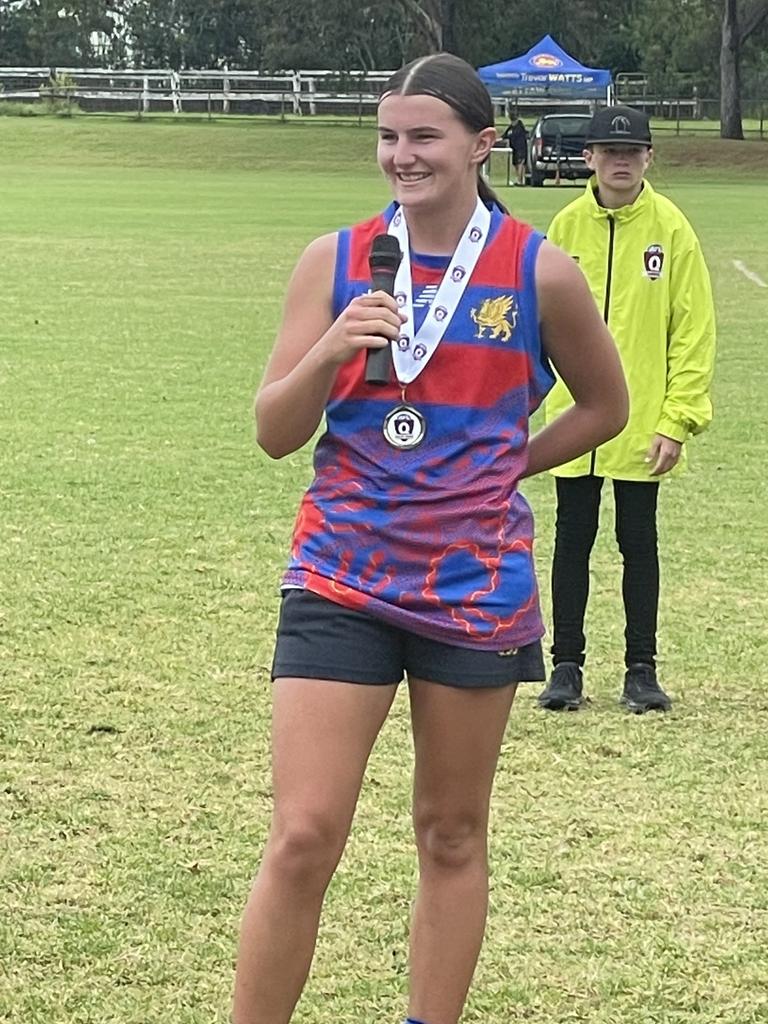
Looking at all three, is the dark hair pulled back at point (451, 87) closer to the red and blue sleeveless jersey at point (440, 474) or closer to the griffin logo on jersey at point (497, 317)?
the red and blue sleeveless jersey at point (440, 474)

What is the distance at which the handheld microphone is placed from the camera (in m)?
3.55

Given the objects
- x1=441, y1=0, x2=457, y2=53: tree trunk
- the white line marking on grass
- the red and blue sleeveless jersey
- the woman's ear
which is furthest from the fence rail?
the red and blue sleeveless jersey

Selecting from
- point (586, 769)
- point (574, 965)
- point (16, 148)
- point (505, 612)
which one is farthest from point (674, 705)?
point (16, 148)

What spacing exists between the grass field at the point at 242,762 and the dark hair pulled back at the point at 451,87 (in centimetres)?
206

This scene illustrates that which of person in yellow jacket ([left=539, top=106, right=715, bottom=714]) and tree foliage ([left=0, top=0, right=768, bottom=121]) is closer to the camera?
person in yellow jacket ([left=539, top=106, right=715, bottom=714])

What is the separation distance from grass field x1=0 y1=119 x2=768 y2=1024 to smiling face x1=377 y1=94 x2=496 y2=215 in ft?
6.29

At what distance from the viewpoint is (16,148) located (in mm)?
55781

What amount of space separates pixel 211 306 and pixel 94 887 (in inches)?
605

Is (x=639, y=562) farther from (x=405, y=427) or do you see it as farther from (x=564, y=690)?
(x=405, y=427)

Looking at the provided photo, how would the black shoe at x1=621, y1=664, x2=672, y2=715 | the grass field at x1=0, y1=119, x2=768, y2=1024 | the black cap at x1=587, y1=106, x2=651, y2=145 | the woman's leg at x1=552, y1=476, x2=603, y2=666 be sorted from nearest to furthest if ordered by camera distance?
the grass field at x1=0, y1=119, x2=768, y2=1024
the black cap at x1=587, y1=106, x2=651, y2=145
the black shoe at x1=621, y1=664, x2=672, y2=715
the woman's leg at x1=552, y1=476, x2=603, y2=666

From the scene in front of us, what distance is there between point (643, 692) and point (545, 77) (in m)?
52.0

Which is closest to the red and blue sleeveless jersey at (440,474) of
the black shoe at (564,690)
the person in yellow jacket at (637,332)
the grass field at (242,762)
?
the grass field at (242,762)

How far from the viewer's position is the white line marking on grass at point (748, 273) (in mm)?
23438

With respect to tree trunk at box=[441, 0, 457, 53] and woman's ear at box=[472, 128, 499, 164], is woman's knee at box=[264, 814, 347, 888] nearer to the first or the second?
woman's ear at box=[472, 128, 499, 164]
